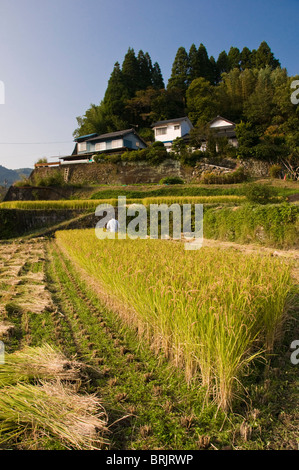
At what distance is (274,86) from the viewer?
102 ft

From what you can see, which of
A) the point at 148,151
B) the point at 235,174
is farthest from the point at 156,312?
the point at 148,151

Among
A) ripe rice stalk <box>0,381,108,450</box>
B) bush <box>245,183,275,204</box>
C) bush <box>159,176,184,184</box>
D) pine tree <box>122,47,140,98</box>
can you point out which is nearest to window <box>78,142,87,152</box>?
pine tree <box>122,47,140,98</box>

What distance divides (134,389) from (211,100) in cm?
3656

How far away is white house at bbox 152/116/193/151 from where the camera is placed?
32.3 metres

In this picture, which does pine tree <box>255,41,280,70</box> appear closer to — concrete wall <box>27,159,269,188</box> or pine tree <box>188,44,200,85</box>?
pine tree <box>188,44,200,85</box>

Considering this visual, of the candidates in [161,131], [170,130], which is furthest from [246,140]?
[161,131]

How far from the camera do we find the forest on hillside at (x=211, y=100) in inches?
960

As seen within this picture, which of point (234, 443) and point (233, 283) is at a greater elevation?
point (233, 283)

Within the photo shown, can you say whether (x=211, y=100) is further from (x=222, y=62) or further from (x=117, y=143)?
(x=222, y=62)

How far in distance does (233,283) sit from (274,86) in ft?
121

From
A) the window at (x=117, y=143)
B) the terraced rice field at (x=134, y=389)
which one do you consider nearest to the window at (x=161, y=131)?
the window at (x=117, y=143)

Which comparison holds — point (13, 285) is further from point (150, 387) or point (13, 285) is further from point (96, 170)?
point (96, 170)

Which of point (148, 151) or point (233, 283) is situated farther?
point (148, 151)

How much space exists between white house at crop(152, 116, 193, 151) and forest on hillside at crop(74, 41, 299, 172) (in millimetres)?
2360
